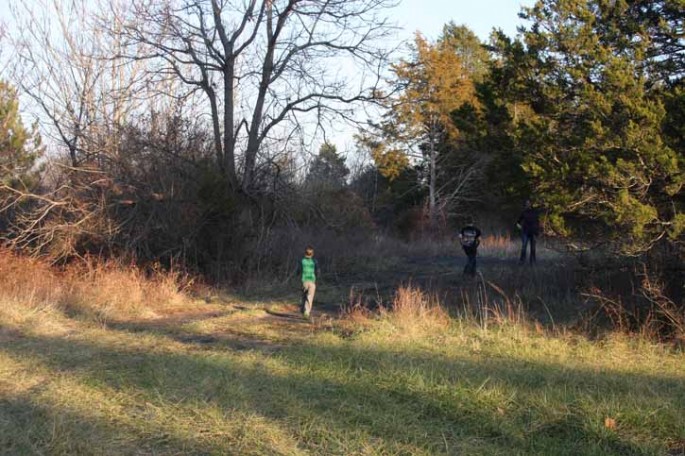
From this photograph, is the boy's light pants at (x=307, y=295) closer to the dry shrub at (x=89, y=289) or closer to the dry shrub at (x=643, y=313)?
the dry shrub at (x=89, y=289)

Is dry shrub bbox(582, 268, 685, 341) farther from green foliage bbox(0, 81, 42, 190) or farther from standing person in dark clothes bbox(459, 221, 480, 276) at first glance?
green foliage bbox(0, 81, 42, 190)

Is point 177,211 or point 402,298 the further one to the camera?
point 177,211

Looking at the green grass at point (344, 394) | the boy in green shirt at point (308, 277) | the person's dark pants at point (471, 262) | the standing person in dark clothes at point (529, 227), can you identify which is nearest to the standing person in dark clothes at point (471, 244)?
the person's dark pants at point (471, 262)

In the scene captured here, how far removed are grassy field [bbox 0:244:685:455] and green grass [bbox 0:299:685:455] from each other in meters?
0.02

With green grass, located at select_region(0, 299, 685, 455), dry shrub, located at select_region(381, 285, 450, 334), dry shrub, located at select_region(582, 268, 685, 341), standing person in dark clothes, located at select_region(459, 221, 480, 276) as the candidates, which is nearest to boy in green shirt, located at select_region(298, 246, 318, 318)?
dry shrub, located at select_region(381, 285, 450, 334)

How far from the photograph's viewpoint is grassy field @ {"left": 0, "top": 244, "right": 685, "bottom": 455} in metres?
4.69

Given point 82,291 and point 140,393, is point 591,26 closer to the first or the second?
point 140,393

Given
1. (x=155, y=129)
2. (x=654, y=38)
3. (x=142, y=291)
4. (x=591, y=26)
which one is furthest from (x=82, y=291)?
(x=654, y=38)

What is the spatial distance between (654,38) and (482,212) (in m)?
25.8

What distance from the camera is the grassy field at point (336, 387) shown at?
4.69 m

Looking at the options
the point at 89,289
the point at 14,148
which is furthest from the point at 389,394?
the point at 14,148

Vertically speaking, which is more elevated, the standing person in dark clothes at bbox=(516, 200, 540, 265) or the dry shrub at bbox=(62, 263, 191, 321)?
the standing person in dark clothes at bbox=(516, 200, 540, 265)

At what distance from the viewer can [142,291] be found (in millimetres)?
12469

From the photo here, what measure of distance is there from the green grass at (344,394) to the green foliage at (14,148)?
747cm
